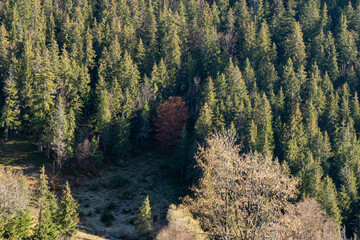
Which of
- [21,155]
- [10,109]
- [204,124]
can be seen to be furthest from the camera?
[10,109]

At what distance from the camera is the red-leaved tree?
76.4m

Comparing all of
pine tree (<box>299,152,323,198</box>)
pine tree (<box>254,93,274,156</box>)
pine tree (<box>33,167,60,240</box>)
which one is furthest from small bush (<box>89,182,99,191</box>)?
pine tree (<box>299,152,323,198</box>)

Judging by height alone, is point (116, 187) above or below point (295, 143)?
below

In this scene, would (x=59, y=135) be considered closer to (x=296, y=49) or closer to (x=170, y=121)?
(x=170, y=121)

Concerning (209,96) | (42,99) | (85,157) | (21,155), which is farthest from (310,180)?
(21,155)

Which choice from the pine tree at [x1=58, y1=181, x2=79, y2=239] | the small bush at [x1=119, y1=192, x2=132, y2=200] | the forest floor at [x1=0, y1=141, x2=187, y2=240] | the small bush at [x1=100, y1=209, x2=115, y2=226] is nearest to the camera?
the pine tree at [x1=58, y1=181, x2=79, y2=239]

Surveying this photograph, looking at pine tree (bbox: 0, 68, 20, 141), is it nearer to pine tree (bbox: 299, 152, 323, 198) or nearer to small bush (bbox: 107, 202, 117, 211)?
small bush (bbox: 107, 202, 117, 211)

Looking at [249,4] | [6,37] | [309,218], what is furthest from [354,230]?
[249,4]

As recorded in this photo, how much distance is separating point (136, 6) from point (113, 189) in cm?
8034

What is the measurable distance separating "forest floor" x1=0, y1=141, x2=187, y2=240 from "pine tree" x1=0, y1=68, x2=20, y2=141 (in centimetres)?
397

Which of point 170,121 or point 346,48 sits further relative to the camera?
point 346,48

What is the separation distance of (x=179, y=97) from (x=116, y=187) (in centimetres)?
2880

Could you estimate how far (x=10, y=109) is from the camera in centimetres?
7012

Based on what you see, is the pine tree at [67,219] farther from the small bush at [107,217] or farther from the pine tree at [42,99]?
the pine tree at [42,99]
